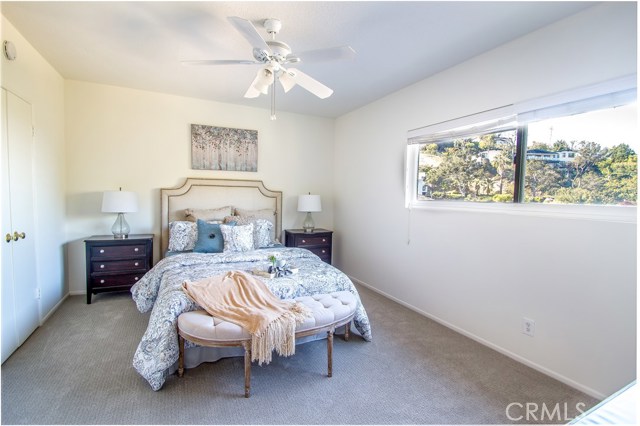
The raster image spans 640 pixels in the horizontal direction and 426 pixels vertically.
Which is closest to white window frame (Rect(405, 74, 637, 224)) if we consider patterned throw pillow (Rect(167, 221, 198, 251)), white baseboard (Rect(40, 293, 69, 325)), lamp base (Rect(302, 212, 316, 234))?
lamp base (Rect(302, 212, 316, 234))

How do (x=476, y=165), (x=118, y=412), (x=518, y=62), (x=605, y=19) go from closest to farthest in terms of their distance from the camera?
(x=118, y=412)
(x=605, y=19)
(x=518, y=62)
(x=476, y=165)

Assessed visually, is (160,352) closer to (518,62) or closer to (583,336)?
(583,336)

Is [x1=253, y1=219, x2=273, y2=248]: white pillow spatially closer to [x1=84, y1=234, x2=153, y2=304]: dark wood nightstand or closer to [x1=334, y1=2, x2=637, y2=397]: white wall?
[x1=84, y1=234, x2=153, y2=304]: dark wood nightstand

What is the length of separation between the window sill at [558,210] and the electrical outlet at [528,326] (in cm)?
83

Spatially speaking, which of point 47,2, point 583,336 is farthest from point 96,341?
point 583,336

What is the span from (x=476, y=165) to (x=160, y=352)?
3.08 meters

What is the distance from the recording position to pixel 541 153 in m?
2.42

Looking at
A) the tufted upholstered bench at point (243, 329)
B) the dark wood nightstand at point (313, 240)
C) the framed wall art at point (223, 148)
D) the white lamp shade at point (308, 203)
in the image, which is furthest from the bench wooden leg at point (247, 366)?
the framed wall art at point (223, 148)

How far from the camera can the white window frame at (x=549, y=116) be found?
1.93 metres

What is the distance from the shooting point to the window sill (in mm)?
1929

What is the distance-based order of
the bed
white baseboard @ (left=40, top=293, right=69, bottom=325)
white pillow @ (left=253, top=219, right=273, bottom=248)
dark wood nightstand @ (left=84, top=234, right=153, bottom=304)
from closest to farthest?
the bed, white baseboard @ (left=40, top=293, right=69, bottom=325), dark wood nightstand @ (left=84, top=234, right=153, bottom=304), white pillow @ (left=253, top=219, right=273, bottom=248)

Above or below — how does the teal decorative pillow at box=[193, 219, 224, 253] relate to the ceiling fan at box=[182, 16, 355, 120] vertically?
below

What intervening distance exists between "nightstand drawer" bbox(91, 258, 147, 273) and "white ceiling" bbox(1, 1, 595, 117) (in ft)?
6.89

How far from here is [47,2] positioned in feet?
6.74
